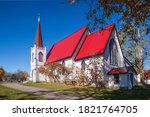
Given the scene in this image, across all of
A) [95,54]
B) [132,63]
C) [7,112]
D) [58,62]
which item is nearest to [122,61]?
[132,63]

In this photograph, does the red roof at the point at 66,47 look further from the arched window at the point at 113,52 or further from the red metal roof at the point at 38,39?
the arched window at the point at 113,52

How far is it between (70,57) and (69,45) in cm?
192

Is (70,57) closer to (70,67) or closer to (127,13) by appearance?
(70,67)

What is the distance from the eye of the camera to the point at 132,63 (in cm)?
2544

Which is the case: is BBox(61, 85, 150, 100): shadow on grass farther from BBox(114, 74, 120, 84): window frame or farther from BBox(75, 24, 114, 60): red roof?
BBox(75, 24, 114, 60): red roof

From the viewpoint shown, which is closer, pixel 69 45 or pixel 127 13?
pixel 127 13

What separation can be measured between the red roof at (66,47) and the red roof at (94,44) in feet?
3.64

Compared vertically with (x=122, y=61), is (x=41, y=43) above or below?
above

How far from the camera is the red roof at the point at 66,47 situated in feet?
88.8

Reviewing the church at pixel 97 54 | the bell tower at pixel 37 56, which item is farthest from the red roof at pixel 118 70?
the bell tower at pixel 37 56

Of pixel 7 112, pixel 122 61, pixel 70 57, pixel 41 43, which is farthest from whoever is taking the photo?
pixel 41 43

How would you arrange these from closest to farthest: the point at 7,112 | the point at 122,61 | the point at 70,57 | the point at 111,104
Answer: the point at 7,112 < the point at 111,104 < the point at 122,61 < the point at 70,57

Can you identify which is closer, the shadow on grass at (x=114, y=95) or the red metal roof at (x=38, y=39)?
the shadow on grass at (x=114, y=95)

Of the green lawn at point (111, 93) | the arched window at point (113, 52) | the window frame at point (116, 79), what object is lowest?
the green lawn at point (111, 93)
